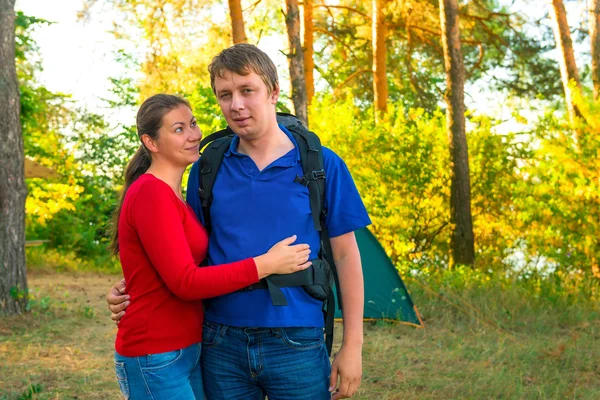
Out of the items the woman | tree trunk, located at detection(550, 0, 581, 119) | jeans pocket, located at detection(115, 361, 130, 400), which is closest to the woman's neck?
the woman

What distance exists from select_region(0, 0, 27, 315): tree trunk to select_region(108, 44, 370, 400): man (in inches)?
249

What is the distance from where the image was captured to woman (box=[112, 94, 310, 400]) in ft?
8.00

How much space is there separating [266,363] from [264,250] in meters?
0.36

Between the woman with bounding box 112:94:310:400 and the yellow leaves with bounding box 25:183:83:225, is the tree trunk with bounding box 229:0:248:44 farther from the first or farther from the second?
the woman with bounding box 112:94:310:400

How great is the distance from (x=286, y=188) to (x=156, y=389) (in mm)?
771

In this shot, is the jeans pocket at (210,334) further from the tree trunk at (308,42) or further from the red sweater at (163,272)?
the tree trunk at (308,42)

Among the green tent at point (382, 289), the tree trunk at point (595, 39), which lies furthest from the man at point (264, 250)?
the tree trunk at point (595, 39)

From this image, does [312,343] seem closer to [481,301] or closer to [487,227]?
[481,301]

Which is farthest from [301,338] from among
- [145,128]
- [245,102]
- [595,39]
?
[595,39]

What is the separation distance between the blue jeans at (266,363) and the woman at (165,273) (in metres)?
0.08

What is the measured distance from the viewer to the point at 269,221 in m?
2.54

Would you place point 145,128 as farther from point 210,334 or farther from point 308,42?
point 308,42

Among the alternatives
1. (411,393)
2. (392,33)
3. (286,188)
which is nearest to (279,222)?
(286,188)

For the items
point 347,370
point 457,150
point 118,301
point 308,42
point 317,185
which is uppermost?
point 308,42
